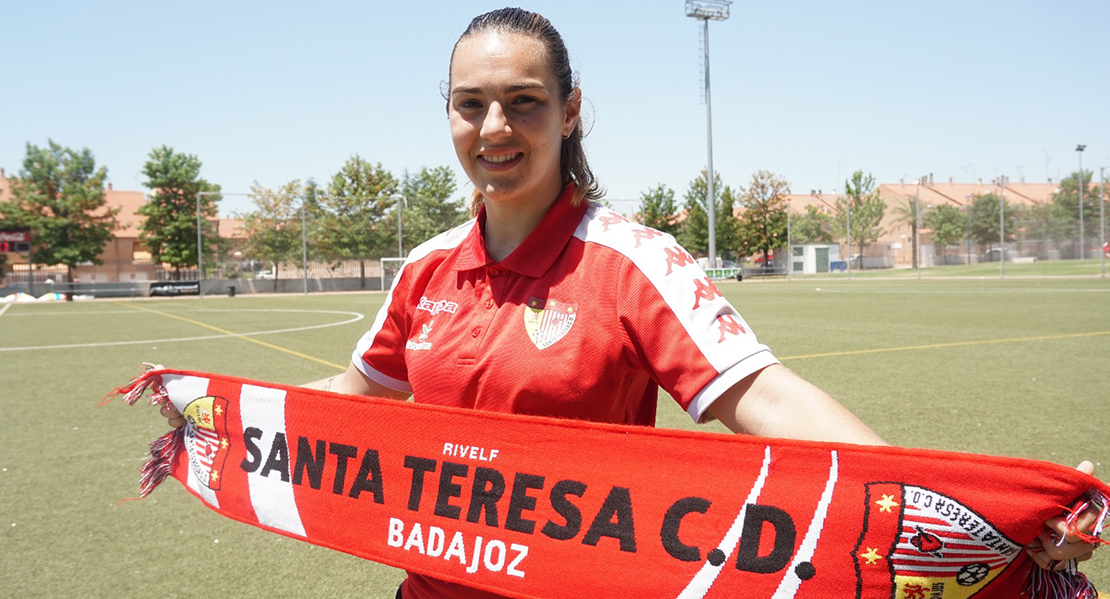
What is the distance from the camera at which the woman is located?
1.37 meters

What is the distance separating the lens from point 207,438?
223cm

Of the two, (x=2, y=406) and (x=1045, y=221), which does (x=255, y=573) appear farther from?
(x=1045, y=221)

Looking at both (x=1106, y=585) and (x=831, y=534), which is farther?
(x=1106, y=585)

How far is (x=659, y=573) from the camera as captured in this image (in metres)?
1.48

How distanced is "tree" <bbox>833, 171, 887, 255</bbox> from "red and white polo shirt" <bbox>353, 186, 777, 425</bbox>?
212 feet

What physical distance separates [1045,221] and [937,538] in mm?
45470

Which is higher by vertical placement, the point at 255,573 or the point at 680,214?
the point at 680,214

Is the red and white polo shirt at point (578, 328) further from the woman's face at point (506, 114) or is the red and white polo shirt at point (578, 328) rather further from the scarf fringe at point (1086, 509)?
the scarf fringe at point (1086, 509)

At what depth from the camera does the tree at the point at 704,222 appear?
2215 inches

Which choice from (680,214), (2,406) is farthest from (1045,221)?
(2,406)

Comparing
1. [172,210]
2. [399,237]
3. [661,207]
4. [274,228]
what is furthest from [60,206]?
[661,207]

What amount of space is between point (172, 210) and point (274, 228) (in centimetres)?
927

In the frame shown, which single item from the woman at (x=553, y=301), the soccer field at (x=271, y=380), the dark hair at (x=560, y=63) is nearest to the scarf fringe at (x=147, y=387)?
the woman at (x=553, y=301)

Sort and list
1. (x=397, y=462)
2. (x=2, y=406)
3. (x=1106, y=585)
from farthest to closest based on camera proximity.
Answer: (x=2, y=406) < (x=1106, y=585) < (x=397, y=462)
